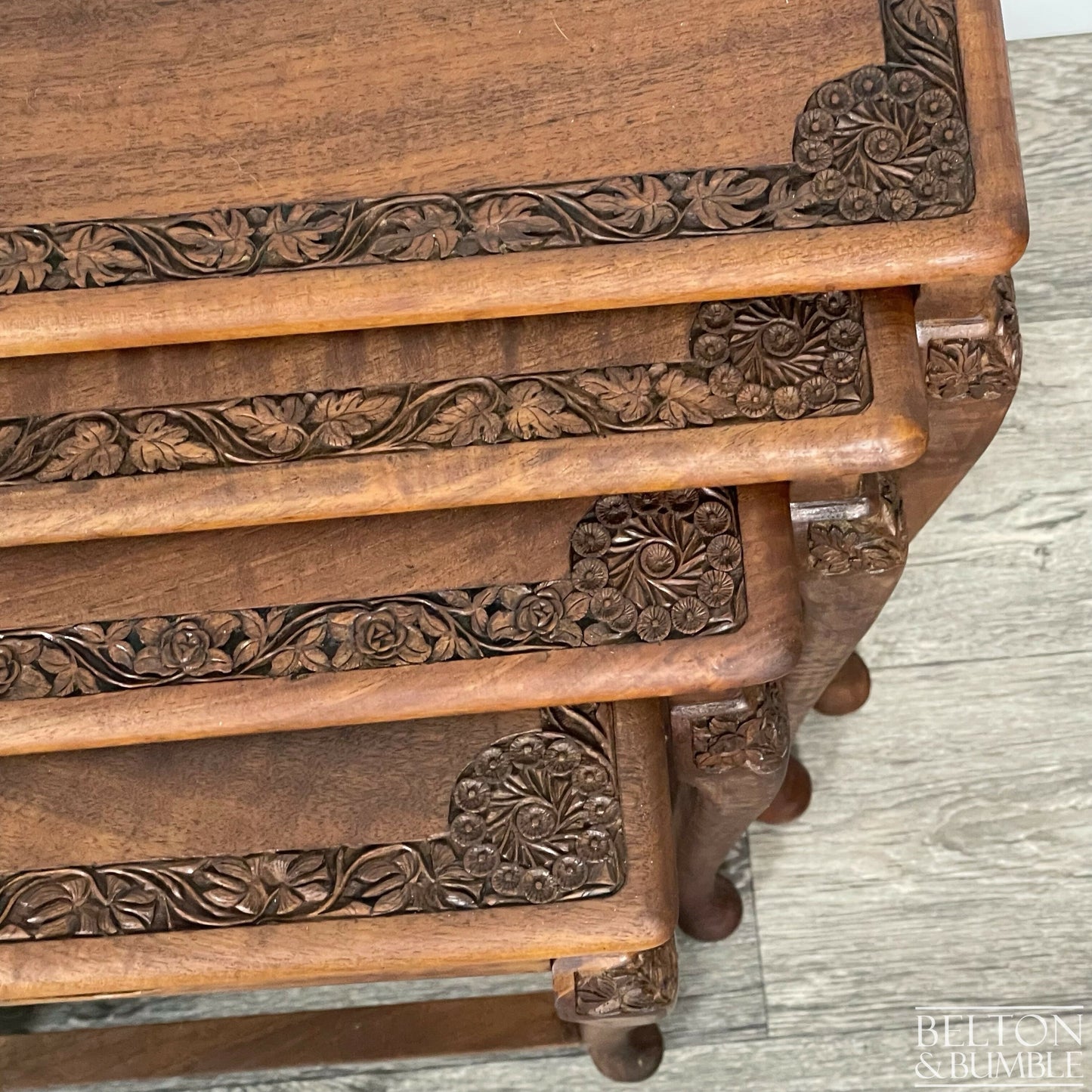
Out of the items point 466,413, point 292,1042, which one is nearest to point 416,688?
point 466,413

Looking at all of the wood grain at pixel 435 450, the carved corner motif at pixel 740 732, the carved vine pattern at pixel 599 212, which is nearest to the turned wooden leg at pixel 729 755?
the carved corner motif at pixel 740 732

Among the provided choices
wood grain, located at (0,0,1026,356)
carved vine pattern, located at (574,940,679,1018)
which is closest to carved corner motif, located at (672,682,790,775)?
carved vine pattern, located at (574,940,679,1018)

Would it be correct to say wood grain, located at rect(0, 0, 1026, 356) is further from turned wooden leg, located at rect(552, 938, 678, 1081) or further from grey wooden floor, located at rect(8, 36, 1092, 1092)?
grey wooden floor, located at rect(8, 36, 1092, 1092)

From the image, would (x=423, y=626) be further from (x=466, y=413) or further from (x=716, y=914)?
(x=716, y=914)

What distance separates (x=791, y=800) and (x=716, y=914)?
0.37 feet

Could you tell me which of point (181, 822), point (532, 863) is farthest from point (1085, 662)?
point (181, 822)

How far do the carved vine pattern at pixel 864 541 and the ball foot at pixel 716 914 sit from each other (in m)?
0.44

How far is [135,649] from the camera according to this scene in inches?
26.5

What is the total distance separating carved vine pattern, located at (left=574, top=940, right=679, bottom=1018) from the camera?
30.8 inches

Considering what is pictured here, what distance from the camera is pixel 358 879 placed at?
2.34 feet

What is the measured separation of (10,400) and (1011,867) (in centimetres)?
86

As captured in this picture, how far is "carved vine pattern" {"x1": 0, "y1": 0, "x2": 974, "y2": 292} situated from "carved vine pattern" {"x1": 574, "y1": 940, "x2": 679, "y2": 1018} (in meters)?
0.41

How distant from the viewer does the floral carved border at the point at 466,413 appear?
63cm

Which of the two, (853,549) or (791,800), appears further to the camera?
(791,800)
